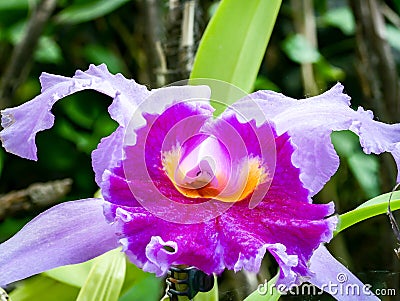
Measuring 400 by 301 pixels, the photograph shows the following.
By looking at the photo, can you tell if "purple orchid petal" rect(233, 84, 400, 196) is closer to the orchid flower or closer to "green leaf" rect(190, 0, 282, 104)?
the orchid flower

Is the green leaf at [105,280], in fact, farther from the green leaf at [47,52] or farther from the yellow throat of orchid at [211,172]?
the green leaf at [47,52]

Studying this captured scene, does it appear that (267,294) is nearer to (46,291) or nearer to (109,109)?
(109,109)

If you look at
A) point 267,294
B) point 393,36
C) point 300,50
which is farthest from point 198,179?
point 393,36

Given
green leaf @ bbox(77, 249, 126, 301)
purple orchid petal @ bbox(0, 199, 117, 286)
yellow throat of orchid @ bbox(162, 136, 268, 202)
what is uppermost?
yellow throat of orchid @ bbox(162, 136, 268, 202)

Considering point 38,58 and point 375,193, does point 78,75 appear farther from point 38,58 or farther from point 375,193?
point 38,58

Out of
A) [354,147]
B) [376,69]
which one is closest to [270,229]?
[376,69]

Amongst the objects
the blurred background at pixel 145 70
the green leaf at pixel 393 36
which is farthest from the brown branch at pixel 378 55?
the green leaf at pixel 393 36

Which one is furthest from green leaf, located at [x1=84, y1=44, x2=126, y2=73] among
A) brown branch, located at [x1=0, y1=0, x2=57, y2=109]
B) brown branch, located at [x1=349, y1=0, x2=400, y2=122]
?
brown branch, located at [x1=349, y1=0, x2=400, y2=122]
